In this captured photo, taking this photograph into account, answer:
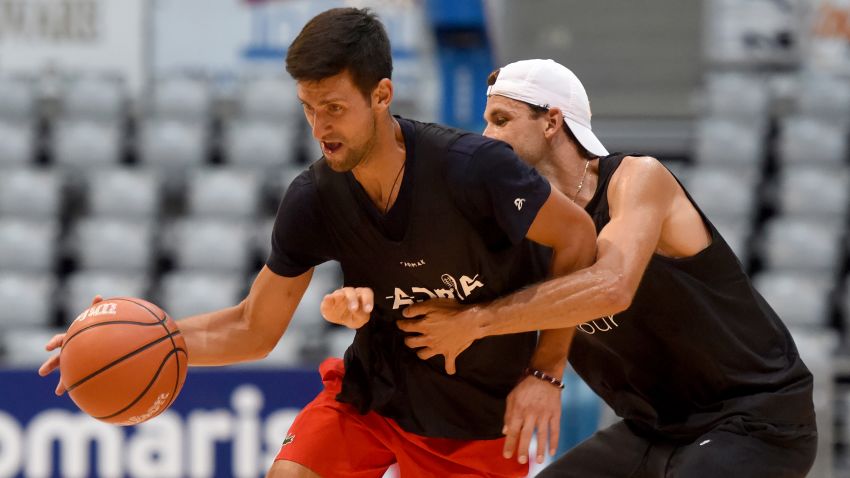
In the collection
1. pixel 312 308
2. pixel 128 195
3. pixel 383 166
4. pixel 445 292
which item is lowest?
pixel 312 308

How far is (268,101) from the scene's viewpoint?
10.8m

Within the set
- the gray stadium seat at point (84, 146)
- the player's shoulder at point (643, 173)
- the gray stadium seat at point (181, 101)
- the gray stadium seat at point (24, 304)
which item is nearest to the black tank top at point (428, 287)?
the player's shoulder at point (643, 173)

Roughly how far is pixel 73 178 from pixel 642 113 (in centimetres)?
529

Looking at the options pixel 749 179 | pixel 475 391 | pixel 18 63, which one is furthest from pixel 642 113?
pixel 475 391

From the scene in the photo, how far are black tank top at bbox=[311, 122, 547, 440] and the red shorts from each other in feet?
0.16

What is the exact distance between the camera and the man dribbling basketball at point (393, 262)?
134 inches

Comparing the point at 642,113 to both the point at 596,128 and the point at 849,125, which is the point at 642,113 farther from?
the point at 849,125

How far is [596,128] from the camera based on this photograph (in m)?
11.2

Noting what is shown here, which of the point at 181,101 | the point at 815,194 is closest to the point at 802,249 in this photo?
the point at 815,194

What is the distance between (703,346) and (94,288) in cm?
632

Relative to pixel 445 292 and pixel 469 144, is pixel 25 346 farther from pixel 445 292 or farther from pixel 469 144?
pixel 469 144

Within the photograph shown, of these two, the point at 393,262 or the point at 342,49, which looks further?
the point at 393,262

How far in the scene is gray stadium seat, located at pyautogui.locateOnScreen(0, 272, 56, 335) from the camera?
9016 millimetres

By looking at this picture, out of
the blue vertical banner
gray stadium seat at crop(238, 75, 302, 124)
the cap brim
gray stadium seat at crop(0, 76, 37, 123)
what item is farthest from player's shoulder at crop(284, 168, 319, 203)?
gray stadium seat at crop(0, 76, 37, 123)
